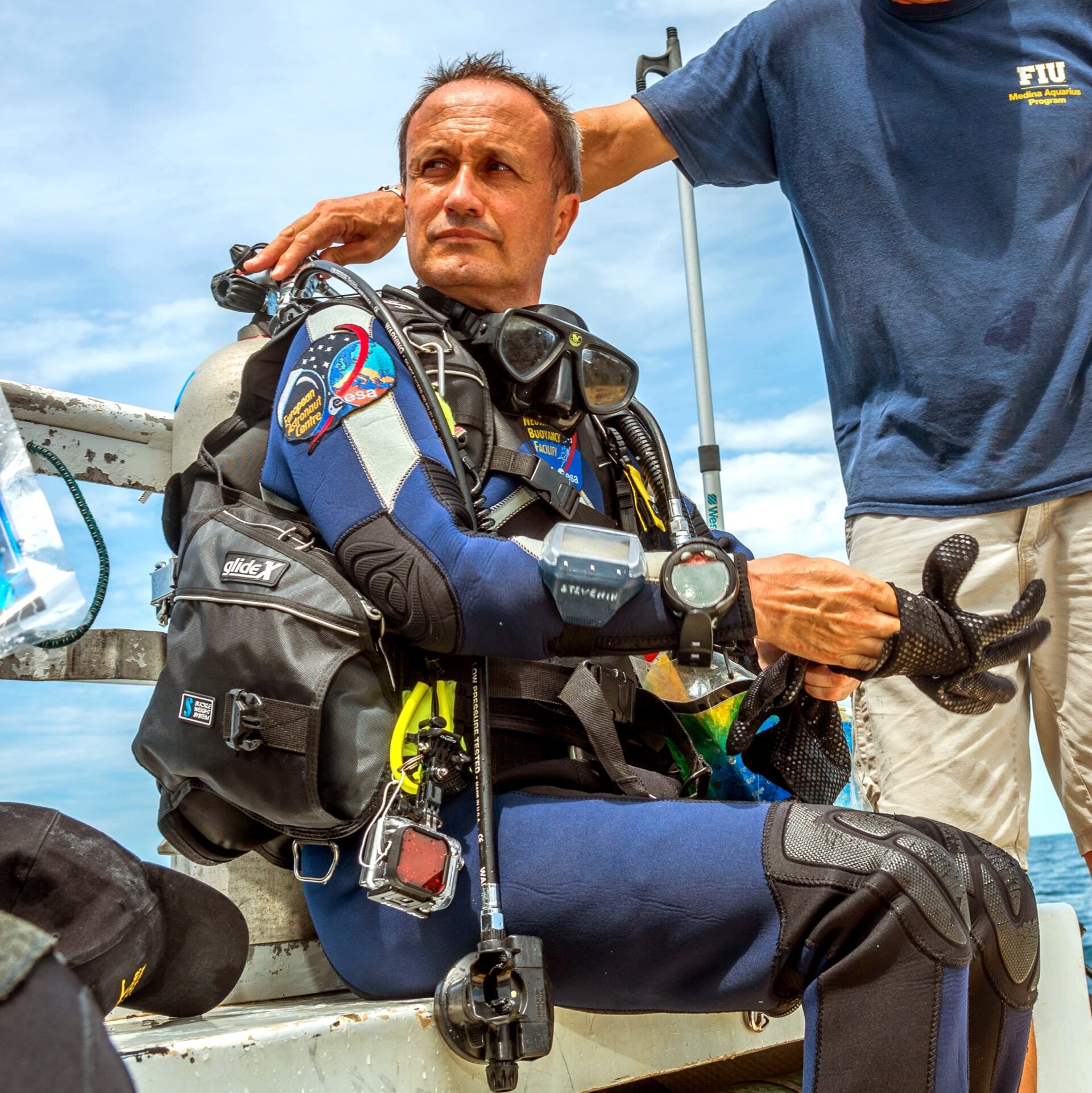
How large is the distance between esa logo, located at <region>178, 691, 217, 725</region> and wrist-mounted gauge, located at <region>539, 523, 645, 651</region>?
1.53ft

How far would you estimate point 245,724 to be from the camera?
1.39 meters

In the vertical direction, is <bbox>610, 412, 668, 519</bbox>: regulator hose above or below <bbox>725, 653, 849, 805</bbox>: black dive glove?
above

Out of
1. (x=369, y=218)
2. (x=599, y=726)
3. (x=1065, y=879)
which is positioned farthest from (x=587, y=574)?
(x=1065, y=879)

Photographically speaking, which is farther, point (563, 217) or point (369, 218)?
point (563, 217)

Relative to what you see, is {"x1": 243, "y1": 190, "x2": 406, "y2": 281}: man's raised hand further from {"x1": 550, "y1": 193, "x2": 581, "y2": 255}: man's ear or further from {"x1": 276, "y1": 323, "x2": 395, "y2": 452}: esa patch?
{"x1": 276, "y1": 323, "x2": 395, "y2": 452}: esa patch

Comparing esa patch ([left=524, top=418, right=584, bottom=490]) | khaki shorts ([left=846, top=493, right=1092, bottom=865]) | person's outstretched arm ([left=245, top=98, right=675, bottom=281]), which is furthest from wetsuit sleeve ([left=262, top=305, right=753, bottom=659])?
khaki shorts ([left=846, top=493, right=1092, bottom=865])

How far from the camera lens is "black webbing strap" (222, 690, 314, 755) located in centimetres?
138

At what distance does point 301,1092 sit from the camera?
1.26 metres

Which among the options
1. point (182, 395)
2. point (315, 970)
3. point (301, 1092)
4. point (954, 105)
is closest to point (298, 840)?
point (301, 1092)

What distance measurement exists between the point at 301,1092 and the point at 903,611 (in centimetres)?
97

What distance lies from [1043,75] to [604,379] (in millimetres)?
1175

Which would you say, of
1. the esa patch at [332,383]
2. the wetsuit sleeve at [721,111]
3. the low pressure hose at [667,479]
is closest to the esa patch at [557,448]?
the low pressure hose at [667,479]

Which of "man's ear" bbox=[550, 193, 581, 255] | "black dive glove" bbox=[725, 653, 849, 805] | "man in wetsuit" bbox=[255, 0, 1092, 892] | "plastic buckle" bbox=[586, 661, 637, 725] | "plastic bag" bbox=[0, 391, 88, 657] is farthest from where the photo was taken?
"man's ear" bbox=[550, 193, 581, 255]

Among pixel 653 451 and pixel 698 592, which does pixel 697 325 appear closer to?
pixel 653 451
